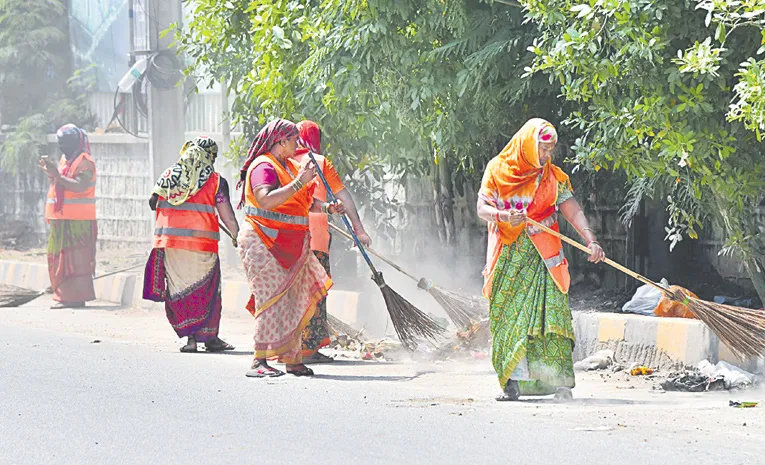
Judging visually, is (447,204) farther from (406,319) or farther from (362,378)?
(362,378)

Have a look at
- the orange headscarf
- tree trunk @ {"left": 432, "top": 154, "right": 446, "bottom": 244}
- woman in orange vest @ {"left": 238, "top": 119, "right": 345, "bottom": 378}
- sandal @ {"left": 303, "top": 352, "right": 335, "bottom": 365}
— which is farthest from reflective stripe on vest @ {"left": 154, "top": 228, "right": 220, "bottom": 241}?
the orange headscarf

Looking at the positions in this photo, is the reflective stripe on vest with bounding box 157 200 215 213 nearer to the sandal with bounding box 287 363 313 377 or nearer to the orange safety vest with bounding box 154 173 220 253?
the orange safety vest with bounding box 154 173 220 253

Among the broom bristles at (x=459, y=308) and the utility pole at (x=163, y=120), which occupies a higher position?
the utility pole at (x=163, y=120)

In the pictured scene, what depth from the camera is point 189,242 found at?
10.1 m

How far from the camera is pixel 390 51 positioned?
9.71 metres

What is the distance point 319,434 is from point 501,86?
445 cm

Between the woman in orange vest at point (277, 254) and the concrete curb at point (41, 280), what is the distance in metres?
6.39

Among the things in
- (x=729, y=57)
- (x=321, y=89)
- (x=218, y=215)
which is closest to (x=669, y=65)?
(x=729, y=57)

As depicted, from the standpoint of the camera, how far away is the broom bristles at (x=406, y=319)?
30.6 feet

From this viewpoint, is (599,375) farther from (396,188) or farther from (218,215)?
(396,188)

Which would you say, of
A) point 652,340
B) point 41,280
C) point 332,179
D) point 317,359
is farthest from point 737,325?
point 41,280

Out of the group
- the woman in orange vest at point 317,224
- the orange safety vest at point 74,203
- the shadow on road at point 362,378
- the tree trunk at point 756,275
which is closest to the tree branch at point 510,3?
the woman in orange vest at point 317,224

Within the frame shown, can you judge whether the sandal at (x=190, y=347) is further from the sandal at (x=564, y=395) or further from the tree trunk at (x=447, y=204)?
the sandal at (x=564, y=395)

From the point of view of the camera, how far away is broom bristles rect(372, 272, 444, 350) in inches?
367
